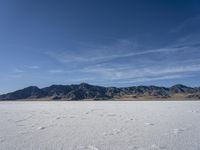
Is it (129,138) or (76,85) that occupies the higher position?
(76,85)

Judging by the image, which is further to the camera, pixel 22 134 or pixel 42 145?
pixel 22 134

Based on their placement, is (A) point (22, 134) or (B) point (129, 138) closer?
(B) point (129, 138)

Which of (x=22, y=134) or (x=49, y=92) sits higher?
(x=49, y=92)

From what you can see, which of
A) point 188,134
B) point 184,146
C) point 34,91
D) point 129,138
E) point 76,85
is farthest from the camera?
point 76,85

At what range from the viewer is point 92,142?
6.62 m

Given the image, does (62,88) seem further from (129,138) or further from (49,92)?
(129,138)

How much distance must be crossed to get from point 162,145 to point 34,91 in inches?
6555

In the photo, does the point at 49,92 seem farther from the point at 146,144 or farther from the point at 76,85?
the point at 146,144

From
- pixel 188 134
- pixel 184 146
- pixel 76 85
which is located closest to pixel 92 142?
pixel 184 146

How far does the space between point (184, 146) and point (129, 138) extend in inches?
66.9

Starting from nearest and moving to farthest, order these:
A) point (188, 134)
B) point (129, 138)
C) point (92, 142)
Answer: point (92, 142), point (129, 138), point (188, 134)

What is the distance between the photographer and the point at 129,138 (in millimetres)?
7062

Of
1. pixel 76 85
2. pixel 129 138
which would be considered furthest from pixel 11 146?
pixel 76 85

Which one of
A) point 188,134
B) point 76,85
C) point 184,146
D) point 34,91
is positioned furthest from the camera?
point 76,85
